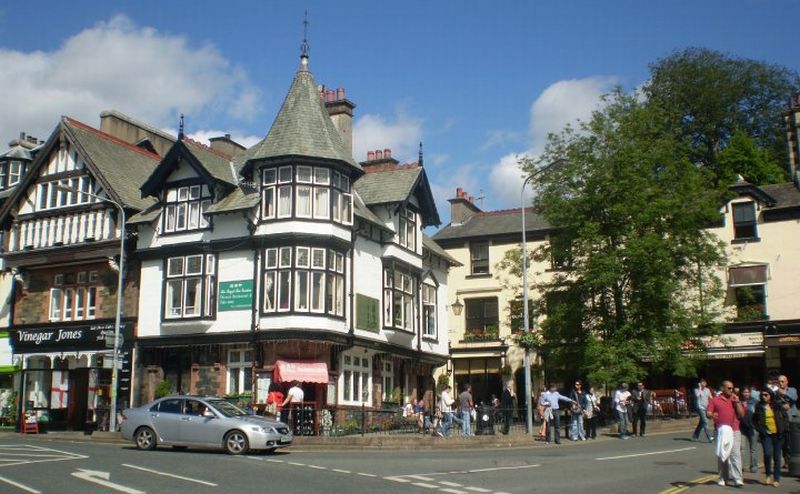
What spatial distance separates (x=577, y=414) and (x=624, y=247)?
8585 millimetres

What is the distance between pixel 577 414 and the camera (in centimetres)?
2827

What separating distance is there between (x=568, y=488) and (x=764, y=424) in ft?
15.0

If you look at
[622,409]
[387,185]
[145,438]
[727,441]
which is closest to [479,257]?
[387,185]

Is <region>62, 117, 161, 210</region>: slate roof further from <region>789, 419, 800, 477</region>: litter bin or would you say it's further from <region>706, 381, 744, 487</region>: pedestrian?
<region>789, 419, 800, 477</region>: litter bin

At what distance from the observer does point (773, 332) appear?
4128 cm

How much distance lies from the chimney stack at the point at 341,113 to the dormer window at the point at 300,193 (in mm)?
6559

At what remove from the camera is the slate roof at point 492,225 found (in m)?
48.6

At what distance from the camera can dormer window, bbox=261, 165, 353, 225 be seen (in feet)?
106

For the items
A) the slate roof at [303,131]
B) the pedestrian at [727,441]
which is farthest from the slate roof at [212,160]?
the pedestrian at [727,441]

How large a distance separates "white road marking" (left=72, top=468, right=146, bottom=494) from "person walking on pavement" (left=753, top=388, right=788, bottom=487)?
12.0 m

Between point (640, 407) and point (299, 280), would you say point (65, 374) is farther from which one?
point (640, 407)

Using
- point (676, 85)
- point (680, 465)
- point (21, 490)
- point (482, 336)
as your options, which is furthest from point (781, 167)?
point (21, 490)

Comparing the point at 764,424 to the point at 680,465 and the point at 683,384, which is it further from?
the point at 683,384

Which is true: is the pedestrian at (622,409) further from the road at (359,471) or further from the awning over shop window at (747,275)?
the awning over shop window at (747,275)
